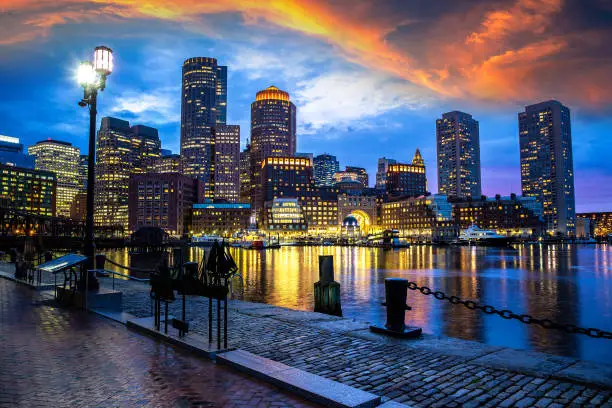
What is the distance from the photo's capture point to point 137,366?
8.84 metres

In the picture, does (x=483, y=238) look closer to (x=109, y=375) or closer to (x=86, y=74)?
(x=86, y=74)

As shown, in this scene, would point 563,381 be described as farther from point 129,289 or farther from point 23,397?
point 129,289

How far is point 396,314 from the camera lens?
12.0 m

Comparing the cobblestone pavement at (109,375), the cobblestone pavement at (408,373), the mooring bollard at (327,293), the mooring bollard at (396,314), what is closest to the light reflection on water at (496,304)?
the mooring bollard at (327,293)

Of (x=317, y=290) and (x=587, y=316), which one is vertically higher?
(x=317, y=290)

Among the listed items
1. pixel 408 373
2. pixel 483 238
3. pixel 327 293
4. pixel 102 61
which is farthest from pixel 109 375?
pixel 483 238

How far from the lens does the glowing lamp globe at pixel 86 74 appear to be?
17.8m

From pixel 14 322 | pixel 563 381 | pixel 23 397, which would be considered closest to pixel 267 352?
pixel 23 397

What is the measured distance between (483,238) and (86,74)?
179509mm

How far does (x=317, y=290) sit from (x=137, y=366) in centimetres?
1065

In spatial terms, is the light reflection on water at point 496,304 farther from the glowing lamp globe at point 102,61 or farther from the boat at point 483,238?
the boat at point 483,238

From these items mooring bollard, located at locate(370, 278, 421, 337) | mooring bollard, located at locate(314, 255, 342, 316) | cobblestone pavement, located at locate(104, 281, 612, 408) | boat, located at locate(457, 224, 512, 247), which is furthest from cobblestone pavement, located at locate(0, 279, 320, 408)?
boat, located at locate(457, 224, 512, 247)

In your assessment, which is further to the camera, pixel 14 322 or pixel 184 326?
pixel 14 322

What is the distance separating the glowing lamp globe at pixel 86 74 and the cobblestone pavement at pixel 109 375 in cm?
999
